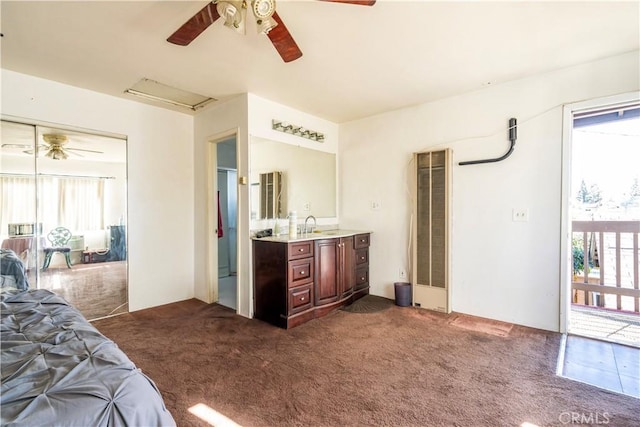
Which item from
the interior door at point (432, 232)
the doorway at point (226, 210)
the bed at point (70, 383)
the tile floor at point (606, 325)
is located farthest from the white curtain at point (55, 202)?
the tile floor at point (606, 325)

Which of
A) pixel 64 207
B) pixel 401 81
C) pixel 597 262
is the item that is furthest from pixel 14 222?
pixel 597 262

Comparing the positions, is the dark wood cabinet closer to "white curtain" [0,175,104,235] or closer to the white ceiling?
the white ceiling

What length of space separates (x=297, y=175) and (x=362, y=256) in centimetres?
141

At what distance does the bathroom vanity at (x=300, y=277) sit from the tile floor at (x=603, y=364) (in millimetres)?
2126

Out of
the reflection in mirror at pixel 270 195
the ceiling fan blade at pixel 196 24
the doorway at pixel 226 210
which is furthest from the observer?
the doorway at pixel 226 210

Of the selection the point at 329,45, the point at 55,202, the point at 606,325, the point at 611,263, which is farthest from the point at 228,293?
the point at 611,263

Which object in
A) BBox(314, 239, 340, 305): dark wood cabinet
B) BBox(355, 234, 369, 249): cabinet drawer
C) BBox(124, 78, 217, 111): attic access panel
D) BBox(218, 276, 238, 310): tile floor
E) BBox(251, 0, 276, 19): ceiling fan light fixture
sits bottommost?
BBox(218, 276, 238, 310): tile floor

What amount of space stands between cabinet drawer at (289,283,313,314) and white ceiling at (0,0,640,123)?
2.15m

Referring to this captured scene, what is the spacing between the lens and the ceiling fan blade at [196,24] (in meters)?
1.67

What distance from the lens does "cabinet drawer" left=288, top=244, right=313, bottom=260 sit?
120 inches

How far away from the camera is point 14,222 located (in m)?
2.83

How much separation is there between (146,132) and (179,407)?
3.16 metres

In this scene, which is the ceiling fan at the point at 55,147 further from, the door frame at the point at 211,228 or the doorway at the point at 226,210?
the doorway at the point at 226,210

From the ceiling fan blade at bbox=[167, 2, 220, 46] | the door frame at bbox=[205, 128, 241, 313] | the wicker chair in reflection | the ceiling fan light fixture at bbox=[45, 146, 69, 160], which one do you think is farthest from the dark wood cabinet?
the ceiling fan light fixture at bbox=[45, 146, 69, 160]
